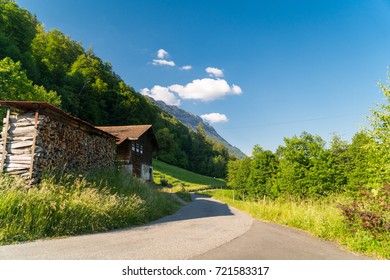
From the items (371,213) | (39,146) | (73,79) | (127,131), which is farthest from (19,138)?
(73,79)

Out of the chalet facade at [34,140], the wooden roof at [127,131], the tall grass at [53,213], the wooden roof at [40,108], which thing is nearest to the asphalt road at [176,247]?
the tall grass at [53,213]

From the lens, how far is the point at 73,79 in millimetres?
61062

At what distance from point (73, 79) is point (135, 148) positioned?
4080 centimetres

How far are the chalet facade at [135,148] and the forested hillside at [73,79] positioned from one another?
30.1 feet

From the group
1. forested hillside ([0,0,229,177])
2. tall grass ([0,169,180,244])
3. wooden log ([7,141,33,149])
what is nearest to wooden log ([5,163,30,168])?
tall grass ([0,169,180,244])

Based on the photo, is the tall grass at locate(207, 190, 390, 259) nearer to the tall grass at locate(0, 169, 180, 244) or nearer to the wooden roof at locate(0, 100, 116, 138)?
the tall grass at locate(0, 169, 180, 244)

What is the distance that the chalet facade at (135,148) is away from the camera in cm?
2967

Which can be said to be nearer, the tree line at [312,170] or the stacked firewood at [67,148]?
the stacked firewood at [67,148]

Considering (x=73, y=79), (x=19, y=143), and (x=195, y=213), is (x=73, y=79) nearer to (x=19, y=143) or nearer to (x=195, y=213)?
(x=19, y=143)

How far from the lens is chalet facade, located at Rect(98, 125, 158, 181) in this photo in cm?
2967

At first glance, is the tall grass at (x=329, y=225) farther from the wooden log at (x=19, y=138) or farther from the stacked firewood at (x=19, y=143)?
the wooden log at (x=19, y=138)

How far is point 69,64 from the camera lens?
7475cm

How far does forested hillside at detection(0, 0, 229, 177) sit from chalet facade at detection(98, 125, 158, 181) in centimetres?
917
